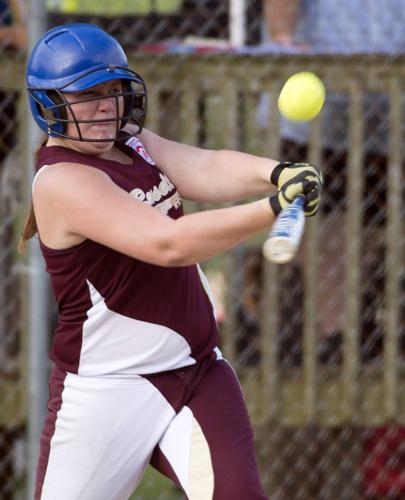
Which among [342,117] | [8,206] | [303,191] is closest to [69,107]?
[303,191]

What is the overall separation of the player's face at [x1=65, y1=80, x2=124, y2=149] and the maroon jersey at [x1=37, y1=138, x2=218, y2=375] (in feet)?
0.27

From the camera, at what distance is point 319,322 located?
5.09m

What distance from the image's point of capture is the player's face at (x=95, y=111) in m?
3.10

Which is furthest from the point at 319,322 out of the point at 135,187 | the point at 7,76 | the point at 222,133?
the point at 135,187

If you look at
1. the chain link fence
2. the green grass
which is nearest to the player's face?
the chain link fence

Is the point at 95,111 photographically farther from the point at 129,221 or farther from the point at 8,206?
the point at 8,206

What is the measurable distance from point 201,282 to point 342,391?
1.68m

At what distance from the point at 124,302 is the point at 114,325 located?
0.08 metres

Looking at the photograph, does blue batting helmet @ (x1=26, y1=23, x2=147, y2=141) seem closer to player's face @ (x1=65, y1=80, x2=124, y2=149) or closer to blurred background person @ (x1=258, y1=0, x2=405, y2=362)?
player's face @ (x1=65, y1=80, x2=124, y2=149)

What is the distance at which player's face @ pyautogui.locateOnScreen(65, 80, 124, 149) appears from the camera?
3.10 m

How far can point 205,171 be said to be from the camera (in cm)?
347

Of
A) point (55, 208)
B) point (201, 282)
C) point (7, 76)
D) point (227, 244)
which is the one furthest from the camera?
point (7, 76)

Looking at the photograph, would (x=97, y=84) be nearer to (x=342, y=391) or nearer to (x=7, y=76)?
(x=7, y=76)

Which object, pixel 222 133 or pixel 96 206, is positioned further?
pixel 222 133
